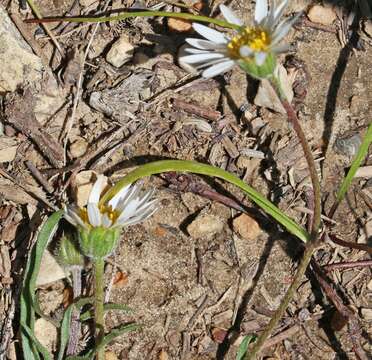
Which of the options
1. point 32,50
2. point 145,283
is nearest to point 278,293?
point 145,283

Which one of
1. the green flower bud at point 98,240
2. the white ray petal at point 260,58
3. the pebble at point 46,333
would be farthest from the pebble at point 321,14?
the pebble at point 46,333

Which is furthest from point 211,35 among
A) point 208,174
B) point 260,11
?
point 208,174

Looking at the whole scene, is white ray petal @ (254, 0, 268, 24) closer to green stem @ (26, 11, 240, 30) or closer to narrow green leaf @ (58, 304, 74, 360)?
green stem @ (26, 11, 240, 30)

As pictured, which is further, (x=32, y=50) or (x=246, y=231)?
(x=32, y=50)

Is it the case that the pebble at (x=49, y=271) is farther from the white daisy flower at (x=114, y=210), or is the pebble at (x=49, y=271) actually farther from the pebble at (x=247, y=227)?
the pebble at (x=247, y=227)

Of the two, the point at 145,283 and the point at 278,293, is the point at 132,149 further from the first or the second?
the point at 278,293

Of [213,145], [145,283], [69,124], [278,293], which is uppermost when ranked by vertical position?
[69,124]

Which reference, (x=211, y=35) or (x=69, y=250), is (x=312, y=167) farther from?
(x=69, y=250)

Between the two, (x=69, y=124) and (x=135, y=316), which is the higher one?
(x=69, y=124)
